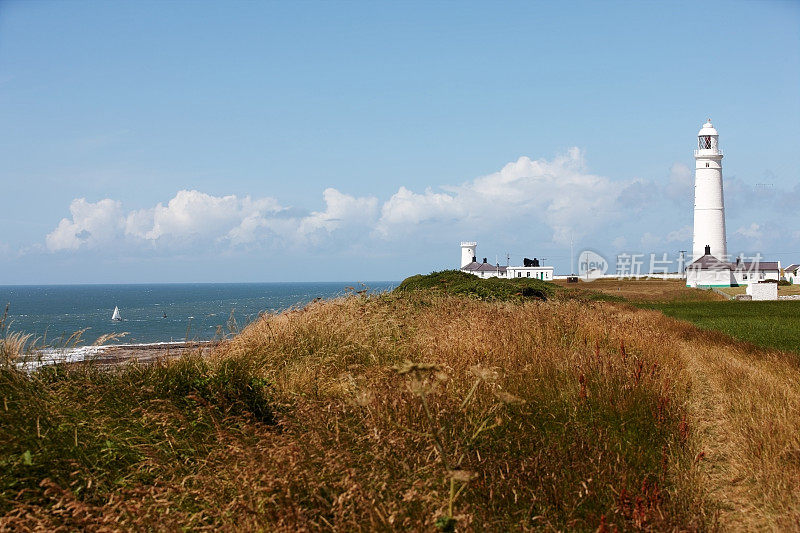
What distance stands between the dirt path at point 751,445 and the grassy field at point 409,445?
0.02 m

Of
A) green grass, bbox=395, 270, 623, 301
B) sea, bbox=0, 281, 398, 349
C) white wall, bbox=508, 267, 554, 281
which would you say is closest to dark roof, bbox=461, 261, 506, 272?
white wall, bbox=508, 267, 554, 281

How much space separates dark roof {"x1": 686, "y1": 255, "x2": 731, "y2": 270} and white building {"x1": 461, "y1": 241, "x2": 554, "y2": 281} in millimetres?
18448

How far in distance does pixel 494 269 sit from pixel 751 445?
67.9m

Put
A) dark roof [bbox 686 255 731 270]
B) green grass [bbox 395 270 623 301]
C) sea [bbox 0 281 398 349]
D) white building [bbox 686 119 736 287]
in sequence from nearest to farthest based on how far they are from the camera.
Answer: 1. sea [bbox 0 281 398 349]
2. green grass [bbox 395 270 623 301]
3. dark roof [bbox 686 255 731 270]
4. white building [bbox 686 119 736 287]

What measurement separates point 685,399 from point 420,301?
8690mm

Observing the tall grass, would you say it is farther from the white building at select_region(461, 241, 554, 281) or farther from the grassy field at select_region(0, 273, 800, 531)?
the white building at select_region(461, 241, 554, 281)

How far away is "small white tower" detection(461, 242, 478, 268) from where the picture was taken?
7531 centimetres

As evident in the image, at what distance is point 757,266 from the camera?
6706 cm

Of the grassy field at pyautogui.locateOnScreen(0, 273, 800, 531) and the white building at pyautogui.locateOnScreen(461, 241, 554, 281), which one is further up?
the white building at pyautogui.locateOnScreen(461, 241, 554, 281)

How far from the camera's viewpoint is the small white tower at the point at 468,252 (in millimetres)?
75312

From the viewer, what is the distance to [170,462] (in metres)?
4.71

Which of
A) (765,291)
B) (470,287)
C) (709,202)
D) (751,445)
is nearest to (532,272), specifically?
(709,202)

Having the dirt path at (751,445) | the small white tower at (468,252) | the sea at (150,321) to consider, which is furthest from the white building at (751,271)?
the dirt path at (751,445)

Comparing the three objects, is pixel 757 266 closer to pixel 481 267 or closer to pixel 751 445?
pixel 481 267
